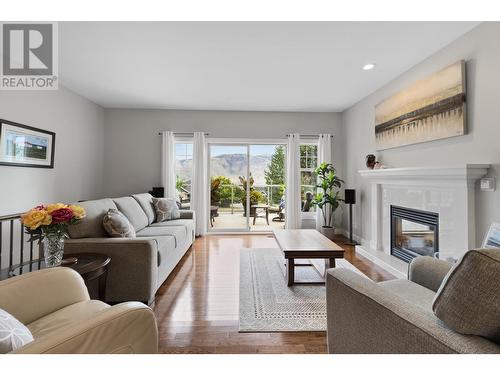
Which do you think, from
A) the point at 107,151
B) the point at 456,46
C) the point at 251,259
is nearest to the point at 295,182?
the point at 251,259

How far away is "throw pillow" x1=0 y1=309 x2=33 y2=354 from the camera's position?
781 mm

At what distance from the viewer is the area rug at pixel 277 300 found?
197 centimetres

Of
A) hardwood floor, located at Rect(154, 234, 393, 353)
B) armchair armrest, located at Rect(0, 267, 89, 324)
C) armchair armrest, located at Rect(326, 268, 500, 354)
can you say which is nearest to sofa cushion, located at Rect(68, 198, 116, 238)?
hardwood floor, located at Rect(154, 234, 393, 353)

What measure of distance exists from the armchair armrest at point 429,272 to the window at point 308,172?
3733mm

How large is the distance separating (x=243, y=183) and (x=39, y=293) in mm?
4292

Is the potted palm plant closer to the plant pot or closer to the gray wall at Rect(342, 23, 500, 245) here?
the plant pot

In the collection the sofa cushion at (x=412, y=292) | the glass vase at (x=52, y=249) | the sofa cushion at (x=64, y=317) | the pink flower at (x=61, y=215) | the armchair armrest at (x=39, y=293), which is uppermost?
the pink flower at (x=61, y=215)

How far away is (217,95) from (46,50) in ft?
7.48

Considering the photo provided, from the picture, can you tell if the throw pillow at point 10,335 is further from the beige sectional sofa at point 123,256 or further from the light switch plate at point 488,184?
the light switch plate at point 488,184

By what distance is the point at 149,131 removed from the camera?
5141 mm

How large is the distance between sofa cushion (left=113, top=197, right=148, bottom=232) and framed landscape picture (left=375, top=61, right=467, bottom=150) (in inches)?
147

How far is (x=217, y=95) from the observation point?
4250 millimetres

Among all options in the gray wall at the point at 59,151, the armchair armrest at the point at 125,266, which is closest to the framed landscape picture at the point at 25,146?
the gray wall at the point at 59,151
